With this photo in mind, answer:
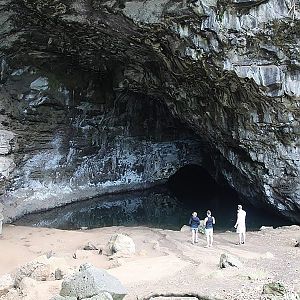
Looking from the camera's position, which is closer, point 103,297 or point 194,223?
point 103,297

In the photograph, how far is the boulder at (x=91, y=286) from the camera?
9.35 metres

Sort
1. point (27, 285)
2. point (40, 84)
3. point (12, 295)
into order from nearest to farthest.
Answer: point (12, 295)
point (27, 285)
point (40, 84)

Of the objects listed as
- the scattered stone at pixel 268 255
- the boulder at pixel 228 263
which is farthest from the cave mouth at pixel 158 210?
the boulder at pixel 228 263

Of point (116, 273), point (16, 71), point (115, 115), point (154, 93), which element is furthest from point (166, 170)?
point (116, 273)

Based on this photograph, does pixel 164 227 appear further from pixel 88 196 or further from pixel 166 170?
pixel 166 170

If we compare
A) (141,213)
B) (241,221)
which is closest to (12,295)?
(241,221)

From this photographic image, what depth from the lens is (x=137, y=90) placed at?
26.1 meters

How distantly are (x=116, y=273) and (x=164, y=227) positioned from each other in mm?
10177

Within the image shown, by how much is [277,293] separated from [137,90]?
18490mm

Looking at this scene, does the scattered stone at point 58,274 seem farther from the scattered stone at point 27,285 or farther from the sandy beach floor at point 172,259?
the scattered stone at point 27,285

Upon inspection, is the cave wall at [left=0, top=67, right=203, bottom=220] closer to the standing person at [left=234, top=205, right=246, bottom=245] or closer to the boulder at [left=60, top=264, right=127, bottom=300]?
the standing person at [left=234, top=205, right=246, bottom=245]

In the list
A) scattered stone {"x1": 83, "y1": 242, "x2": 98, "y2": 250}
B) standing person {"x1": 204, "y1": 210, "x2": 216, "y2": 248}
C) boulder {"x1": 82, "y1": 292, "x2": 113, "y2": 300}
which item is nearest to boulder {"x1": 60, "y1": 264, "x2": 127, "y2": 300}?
boulder {"x1": 82, "y1": 292, "x2": 113, "y2": 300}

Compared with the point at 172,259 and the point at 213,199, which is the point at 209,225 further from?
the point at 213,199

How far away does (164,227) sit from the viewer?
72.9 ft
